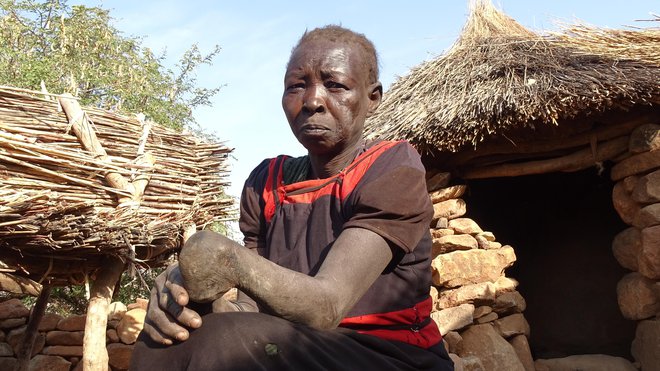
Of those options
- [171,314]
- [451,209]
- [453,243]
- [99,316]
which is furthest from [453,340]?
[171,314]

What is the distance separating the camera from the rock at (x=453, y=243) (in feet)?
18.5

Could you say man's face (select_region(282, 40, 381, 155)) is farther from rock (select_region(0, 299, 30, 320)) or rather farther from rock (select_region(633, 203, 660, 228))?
rock (select_region(0, 299, 30, 320))

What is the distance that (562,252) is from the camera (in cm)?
730

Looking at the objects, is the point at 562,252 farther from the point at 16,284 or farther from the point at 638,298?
the point at 16,284

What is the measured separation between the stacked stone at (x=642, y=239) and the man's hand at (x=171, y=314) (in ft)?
14.9

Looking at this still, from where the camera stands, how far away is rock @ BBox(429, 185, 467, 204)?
590 centimetres

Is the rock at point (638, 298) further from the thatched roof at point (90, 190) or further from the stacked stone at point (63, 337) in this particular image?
the stacked stone at point (63, 337)

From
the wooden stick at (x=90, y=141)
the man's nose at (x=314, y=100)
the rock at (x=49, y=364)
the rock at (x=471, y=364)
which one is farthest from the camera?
the rock at (x=49, y=364)

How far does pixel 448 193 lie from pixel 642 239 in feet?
5.02

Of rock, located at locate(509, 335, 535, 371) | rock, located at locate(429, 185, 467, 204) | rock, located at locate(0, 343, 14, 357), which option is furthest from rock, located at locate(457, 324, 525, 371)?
rock, located at locate(0, 343, 14, 357)

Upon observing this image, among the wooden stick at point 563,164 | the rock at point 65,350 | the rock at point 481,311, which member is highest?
the wooden stick at point 563,164

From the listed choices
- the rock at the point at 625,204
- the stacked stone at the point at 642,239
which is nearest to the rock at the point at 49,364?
the stacked stone at the point at 642,239

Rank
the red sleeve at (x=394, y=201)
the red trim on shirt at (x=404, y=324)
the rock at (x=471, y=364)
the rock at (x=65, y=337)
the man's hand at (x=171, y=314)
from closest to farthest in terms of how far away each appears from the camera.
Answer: the man's hand at (x=171, y=314)
the red sleeve at (x=394, y=201)
the red trim on shirt at (x=404, y=324)
the rock at (x=471, y=364)
the rock at (x=65, y=337)

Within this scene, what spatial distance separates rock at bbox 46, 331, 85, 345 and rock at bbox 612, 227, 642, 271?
211 inches
